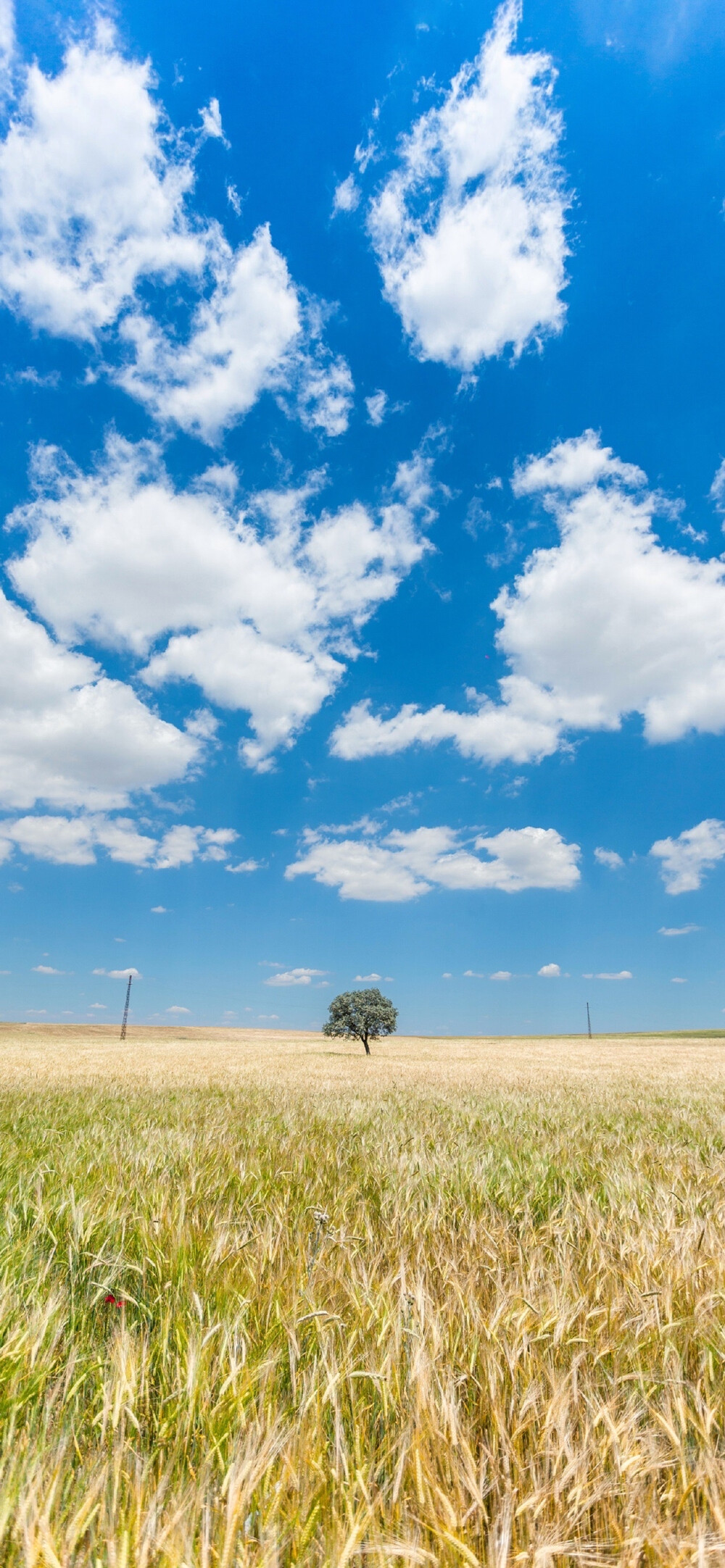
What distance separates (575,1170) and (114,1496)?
3910 millimetres

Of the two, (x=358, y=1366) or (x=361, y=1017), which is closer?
(x=358, y=1366)

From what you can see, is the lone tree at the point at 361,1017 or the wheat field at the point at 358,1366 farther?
the lone tree at the point at 361,1017

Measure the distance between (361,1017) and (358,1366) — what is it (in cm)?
6997

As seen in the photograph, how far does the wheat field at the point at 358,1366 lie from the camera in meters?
1.18

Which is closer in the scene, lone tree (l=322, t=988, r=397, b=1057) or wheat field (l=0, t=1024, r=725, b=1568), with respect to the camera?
wheat field (l=0, t=1024, r=725, b=1568)

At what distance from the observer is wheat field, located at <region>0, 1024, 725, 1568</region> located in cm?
118

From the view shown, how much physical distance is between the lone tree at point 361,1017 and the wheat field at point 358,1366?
221 ft

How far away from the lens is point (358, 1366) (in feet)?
5.87

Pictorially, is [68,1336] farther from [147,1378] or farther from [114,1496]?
[114,1496]

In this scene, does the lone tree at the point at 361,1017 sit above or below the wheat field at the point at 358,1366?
below

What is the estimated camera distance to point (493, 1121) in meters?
6.78

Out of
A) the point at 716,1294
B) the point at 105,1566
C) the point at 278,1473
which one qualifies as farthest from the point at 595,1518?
the point at 716,1294

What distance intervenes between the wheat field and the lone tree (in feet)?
221

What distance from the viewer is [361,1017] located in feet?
222
